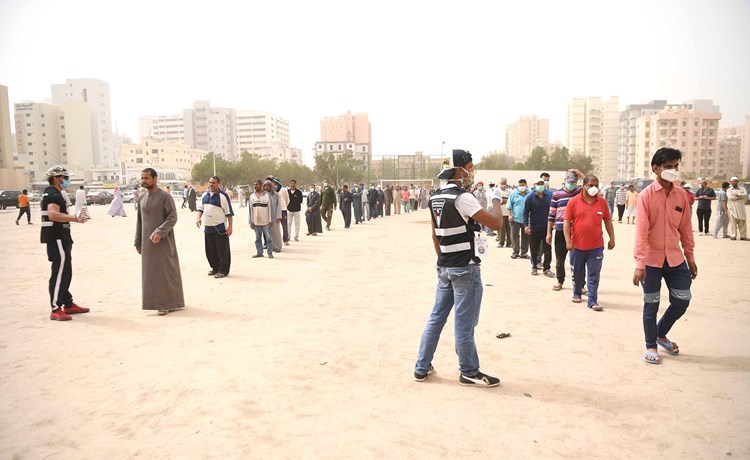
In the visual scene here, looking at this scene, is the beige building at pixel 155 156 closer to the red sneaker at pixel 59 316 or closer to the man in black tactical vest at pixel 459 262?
the red sneaker at pixel 59 316

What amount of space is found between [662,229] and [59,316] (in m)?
7.23

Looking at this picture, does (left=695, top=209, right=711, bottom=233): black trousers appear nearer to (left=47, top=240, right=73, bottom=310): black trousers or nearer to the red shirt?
the red shirt

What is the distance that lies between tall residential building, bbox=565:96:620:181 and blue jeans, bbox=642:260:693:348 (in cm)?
14855

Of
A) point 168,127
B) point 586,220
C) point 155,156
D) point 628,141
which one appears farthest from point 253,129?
point 586,220

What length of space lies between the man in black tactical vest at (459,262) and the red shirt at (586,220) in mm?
3380

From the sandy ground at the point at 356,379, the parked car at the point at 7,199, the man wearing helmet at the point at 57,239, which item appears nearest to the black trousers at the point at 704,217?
the sandy ground at the point at 356,379

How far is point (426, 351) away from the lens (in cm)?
421

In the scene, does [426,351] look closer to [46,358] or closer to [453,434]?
[453,434]

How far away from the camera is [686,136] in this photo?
112062 millimetres

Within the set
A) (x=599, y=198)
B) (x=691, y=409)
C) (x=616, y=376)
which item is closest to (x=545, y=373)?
(x=616, y=376)

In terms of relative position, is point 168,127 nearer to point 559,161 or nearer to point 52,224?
point 559,161

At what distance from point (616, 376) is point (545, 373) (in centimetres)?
61

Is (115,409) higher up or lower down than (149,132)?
lower down

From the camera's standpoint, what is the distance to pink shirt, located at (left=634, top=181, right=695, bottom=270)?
4562 millimetres
